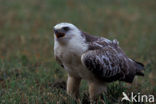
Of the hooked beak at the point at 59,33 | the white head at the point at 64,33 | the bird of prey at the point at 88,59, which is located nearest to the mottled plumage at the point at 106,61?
the bird of prey at the point at 88,59

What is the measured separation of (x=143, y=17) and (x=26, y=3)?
428 cm

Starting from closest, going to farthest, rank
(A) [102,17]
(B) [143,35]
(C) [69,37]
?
(C) [69,37] < (B) [143,35] < (A) [102,17]

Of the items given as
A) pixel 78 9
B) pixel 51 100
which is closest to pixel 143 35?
pixel 78 9

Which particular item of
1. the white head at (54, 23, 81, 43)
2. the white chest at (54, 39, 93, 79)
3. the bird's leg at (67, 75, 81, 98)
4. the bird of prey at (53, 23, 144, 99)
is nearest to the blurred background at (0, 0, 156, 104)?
the bird's leg at (67, 75, 81, 98)

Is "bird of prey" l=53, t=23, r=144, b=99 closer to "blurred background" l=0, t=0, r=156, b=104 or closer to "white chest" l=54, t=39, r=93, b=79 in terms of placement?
"white chest" l=54, t=39, r=93, b=79

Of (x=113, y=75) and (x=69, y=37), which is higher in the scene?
(x=69, y=37)

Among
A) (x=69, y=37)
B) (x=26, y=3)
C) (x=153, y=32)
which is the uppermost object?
(x=69, y=37)

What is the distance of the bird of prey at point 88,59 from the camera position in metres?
5.36

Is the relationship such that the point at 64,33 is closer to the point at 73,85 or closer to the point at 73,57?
the point at 73,57

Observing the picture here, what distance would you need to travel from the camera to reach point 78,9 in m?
13.5

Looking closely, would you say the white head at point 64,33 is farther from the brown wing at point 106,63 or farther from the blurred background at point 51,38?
the blurred background at point 51,38

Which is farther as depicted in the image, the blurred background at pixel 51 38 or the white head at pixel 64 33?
the blurred background at pixel 51 38

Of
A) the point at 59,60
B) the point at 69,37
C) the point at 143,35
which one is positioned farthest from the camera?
the point at 143,35

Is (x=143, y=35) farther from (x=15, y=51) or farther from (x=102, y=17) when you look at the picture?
(x=15, y=51)
